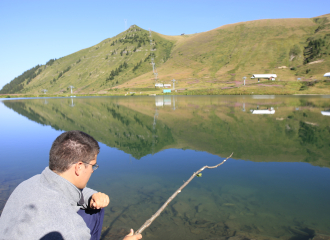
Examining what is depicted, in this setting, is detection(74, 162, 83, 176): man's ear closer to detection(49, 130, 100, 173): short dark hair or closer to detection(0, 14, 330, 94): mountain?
detection(49, 130, 100, 173): short dark hair

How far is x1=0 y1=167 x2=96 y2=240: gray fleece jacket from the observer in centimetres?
198

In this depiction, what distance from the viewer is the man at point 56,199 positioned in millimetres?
1998

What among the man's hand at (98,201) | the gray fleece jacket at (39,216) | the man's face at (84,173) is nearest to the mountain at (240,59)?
the man's hand at (98,201)

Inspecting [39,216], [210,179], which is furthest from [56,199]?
[210,179]

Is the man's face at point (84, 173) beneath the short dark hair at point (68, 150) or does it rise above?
beneath

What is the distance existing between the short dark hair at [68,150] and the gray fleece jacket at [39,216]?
0.26m

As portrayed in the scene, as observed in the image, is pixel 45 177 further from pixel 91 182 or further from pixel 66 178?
pixel 91 182

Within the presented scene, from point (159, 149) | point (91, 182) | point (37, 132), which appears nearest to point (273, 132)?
point (159, 149)

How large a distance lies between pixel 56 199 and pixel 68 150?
591 mm

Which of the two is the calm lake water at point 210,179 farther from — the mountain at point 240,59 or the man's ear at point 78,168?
the mountain at point 240,59

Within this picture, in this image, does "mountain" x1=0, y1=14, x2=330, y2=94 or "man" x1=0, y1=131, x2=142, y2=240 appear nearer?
"man" x1=0, y1=131, x2=142, y2=240

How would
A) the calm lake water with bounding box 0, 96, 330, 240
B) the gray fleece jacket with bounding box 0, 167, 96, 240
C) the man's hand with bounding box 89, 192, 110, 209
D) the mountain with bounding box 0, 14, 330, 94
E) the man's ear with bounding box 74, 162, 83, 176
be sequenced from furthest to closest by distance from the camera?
the mountain with bounding box 0, 14, 330, 94 → the calm lake water with bounding box 0, 96, 330, 240 → the man's hand with bounding box 89, 192, 110, 209 → the man's ear with bounding box 74, 162, 83, 176 → the gray fleece jacket with bounding box 0, 167, 96, 240

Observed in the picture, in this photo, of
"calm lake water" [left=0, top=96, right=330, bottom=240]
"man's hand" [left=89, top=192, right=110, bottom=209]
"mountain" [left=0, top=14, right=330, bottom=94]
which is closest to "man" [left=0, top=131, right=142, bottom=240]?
"man's hand" [left=89, top=192, right=110, bottom=209]

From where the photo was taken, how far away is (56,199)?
2125 millimetres
